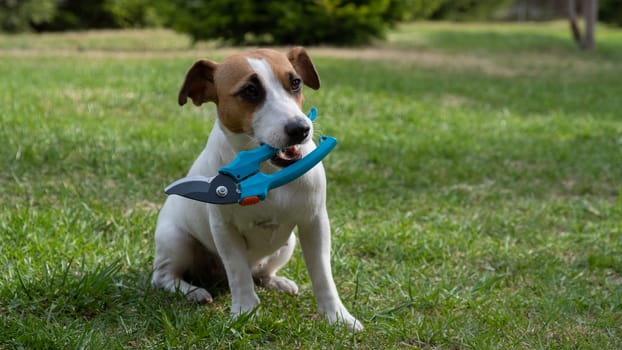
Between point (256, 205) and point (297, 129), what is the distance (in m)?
0.44

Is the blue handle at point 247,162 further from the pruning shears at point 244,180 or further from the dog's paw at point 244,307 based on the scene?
the dog's paw at point 244,307

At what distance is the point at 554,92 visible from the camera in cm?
1120

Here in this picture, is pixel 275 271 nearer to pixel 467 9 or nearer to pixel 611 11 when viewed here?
pixel 611 11

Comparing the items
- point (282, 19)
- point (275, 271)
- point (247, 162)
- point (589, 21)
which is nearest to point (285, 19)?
point (282, 19)

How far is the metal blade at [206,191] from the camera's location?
3.19m

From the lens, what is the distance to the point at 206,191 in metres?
3.19

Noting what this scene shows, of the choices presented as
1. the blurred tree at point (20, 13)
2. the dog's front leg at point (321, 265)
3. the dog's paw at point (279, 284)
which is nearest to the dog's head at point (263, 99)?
the dog's front leg at point (321, 265)

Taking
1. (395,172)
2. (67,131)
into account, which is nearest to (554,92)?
(395,172)

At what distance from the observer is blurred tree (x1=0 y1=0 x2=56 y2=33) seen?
21.5 metres

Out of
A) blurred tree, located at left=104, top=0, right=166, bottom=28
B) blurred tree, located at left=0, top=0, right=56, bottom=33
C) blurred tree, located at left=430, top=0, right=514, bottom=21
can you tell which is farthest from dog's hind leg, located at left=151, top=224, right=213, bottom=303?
blurred tree, located at left=430, top=0, right=514, bottom=21

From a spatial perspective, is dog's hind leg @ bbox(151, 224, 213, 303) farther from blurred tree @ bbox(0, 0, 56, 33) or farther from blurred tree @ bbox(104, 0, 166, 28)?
blurred tree @ bbox(104, 0, 166, 28)

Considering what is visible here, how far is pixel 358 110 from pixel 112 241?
15.6ft

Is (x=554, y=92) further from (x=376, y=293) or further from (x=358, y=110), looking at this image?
(x=376, y=293)

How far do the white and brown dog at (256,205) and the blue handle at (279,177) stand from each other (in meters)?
0.08
